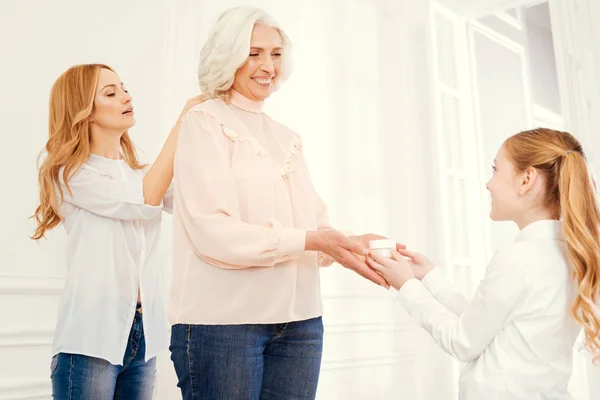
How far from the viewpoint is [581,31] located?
3.05 m

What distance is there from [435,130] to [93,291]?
8.38 ft

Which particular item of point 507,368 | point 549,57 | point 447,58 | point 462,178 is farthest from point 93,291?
point 549,57

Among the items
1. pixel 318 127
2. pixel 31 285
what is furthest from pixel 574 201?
pixel 318 127

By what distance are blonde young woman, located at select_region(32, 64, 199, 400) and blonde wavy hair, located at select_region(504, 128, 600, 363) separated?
36.1 inches

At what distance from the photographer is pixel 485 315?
130cm

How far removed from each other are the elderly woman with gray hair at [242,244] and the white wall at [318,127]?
109 cm

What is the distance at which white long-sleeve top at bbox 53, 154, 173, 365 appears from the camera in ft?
4.82

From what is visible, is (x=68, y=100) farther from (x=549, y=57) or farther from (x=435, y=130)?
(x=549, y=57)

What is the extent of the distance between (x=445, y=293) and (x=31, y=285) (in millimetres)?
1488

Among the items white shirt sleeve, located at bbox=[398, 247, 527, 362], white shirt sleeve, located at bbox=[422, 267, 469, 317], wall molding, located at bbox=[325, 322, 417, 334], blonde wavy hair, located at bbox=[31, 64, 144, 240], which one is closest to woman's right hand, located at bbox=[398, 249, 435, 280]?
white shirt sleeve, located at bbox=[422, 267, 469, 317]

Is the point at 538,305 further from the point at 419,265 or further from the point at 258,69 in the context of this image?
the point at 258,69

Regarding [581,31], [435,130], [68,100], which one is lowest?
[68,100]

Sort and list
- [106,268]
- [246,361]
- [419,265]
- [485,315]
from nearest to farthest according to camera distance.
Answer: [246,361], [485,315], [106,268], [419,265]

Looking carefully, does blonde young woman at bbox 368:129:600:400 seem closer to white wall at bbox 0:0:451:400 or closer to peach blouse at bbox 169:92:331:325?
peach blouse at bbox 169:92:331:325
